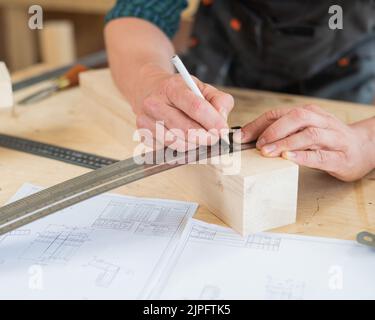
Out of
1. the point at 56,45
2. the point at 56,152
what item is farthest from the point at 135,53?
the point at 56,45

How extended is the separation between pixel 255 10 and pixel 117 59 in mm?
432

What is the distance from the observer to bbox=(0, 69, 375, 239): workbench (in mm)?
831

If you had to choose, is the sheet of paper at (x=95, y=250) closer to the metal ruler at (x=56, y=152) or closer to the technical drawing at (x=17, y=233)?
the technical drawing at (x=17, y=233)

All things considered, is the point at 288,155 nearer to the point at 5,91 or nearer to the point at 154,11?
the point at 5,91

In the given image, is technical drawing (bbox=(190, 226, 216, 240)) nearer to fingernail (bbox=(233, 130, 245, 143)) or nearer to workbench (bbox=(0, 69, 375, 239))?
workbench (bbox=(0, 69, 375, 239))

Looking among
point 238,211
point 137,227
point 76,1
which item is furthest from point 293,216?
point 76,1

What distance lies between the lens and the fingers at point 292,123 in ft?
2.69

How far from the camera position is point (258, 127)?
2.85 feet

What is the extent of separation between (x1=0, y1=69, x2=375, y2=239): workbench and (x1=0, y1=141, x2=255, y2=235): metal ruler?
9cm

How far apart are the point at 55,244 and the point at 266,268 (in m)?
0.30

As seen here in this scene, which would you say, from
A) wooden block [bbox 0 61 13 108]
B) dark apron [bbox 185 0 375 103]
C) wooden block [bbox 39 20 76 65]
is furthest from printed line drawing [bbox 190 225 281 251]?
wooden block [bbox 39 20 76 65]

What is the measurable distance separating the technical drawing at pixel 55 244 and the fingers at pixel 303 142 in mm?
302
